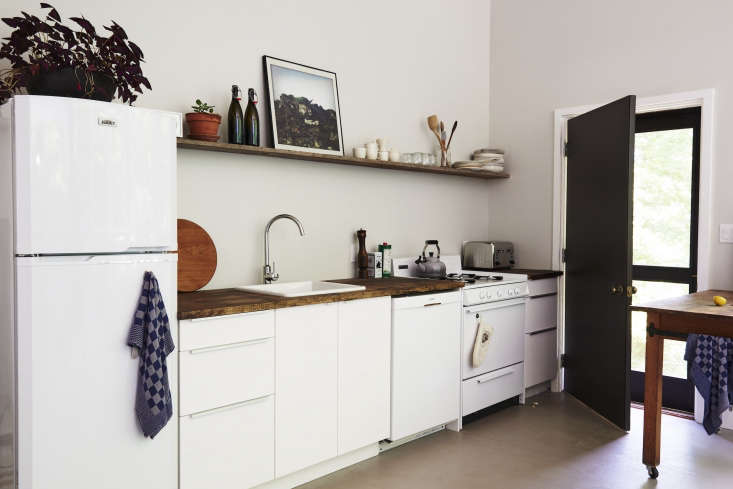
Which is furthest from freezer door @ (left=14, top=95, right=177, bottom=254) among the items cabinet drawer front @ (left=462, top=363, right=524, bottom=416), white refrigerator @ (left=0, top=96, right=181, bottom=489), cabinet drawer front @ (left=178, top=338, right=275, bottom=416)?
cabinet drawer front @ (left=462, top=363, right=524, bottom=416)

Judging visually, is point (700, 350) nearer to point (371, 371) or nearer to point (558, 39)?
point (371, 371)

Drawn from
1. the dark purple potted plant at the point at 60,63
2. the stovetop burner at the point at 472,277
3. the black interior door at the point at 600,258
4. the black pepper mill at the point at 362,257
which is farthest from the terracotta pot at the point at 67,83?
the black interior door at the point at 600,258

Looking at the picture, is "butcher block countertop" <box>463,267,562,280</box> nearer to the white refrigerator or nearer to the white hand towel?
the white hand towel

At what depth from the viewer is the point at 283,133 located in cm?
324

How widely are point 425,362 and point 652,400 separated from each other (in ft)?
3.92

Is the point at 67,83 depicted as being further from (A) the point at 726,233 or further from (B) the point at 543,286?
(A) the point at 726,233

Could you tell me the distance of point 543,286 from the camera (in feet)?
13.9

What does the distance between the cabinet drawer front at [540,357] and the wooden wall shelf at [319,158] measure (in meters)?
1.31

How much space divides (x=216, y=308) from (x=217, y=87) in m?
1.30

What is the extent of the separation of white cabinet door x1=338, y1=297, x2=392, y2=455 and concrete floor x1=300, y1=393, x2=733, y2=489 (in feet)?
0.63

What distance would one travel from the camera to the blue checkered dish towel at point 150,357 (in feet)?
6.87

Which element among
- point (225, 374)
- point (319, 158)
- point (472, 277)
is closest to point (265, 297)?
point (225, 374)

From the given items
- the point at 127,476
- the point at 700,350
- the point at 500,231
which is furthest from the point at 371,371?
the point at 500,231

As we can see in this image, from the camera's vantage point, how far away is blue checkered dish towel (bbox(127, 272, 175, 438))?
2.09 metres
